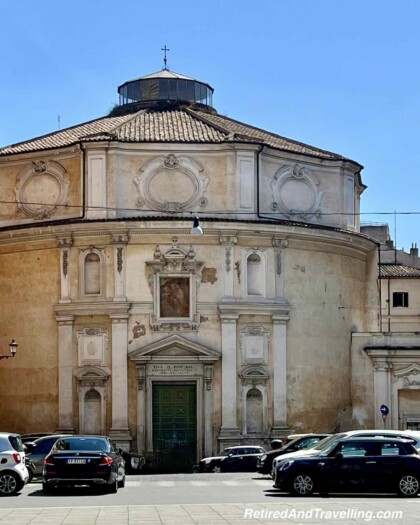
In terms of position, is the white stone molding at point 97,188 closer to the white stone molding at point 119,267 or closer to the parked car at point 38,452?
the white stone molding at point 119,267

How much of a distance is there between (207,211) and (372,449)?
2555 centimetres

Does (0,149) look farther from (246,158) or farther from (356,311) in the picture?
(356,311)

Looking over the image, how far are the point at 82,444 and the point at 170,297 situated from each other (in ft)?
69.6

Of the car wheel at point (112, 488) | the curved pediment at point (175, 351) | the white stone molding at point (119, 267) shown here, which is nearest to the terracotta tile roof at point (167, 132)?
the white stone molding at point (119, 267)

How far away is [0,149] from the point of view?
190ft

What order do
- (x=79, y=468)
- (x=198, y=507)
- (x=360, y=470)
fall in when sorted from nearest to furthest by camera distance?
(x=198, y=507) < (x=360, y=470) < (x=79, y=468)

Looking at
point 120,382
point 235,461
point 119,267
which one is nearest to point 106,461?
point 235,461

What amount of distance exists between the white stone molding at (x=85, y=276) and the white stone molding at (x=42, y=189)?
2.79 metres

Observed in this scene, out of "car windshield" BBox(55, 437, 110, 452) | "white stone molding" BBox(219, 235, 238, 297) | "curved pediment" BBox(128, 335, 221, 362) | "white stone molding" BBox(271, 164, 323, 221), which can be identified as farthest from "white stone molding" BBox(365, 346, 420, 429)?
"car windshield" BBox(55, 437, 110, 452)

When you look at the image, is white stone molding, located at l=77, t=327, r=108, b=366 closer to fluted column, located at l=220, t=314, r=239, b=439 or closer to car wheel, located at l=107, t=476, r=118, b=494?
fluted column, located at l=220, t=314, r=239, b=439

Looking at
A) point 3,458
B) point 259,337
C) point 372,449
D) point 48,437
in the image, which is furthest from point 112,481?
point 259,337

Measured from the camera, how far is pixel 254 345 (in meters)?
53.2

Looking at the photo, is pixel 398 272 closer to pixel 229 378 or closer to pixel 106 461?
pixel 229 378

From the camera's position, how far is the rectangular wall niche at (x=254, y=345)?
53.0 meters
